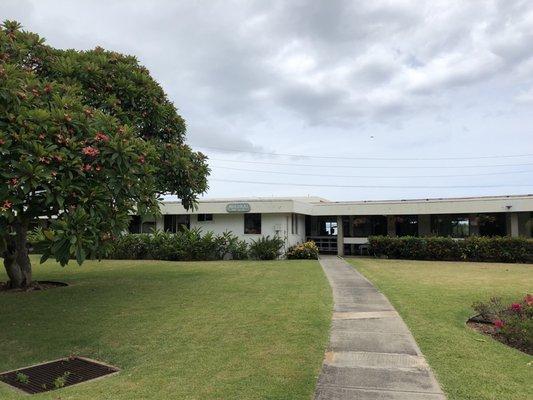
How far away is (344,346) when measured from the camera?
662cm

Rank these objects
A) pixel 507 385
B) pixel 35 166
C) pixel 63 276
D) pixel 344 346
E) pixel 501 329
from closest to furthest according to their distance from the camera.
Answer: pixel 507 385 → pixel 35 166 → pixel 344 346 → pixel 501 329 → pixel 63 276

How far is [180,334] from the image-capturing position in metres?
7.60

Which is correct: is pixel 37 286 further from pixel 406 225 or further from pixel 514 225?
pixel 514 225

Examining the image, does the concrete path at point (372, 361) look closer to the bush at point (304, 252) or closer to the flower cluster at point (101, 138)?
the flower cluster at point (101, 138)

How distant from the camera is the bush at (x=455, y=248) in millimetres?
22031

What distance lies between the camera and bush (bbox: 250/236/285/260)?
2327 cm

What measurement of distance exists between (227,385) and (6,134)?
13.7 ft

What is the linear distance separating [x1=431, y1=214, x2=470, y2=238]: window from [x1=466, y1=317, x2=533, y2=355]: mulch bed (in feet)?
63.6

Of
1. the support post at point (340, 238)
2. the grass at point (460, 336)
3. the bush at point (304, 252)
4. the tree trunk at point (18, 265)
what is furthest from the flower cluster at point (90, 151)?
the support post at point (340, 238)

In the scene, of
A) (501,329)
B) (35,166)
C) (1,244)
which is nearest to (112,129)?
(35,166)

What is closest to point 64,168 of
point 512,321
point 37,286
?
point 512,321

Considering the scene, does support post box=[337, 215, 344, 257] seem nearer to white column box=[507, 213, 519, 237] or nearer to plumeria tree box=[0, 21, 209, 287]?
white column box=[507, 213, 519, 237]

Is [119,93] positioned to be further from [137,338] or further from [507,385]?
[507,385]

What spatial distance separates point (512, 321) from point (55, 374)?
6296mm
